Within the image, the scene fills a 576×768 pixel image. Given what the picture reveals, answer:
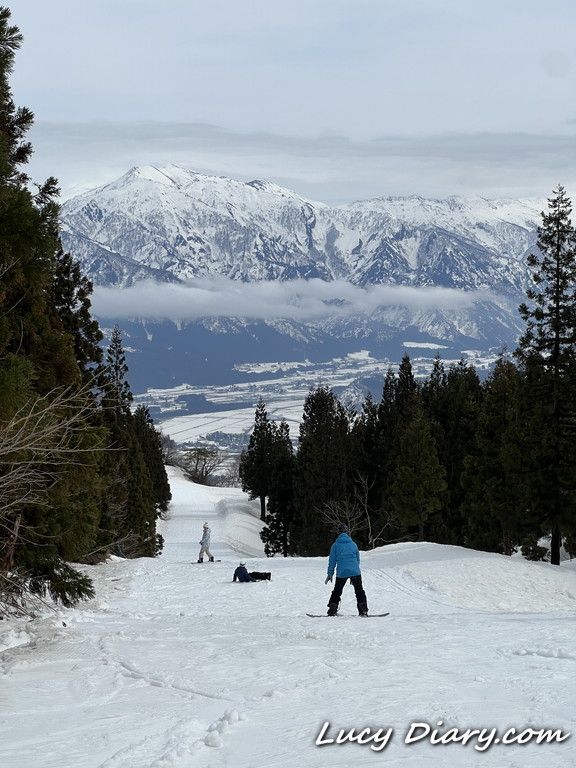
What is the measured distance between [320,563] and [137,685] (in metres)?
22.9

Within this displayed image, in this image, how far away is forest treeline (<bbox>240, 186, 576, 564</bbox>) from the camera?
3117 centimetres

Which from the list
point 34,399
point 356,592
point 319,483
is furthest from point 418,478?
point 34,399

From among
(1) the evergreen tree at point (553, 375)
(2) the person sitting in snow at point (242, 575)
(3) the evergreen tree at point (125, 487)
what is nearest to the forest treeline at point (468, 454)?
(1) the evergreen tree at point (553, 375)

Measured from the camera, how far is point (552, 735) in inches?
252

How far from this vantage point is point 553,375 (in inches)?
1239

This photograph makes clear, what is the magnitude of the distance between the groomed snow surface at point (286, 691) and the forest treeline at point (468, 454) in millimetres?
17507

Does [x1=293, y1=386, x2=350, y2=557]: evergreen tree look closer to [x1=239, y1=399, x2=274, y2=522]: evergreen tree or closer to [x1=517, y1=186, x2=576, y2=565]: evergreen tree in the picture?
Answer: [x1=239, y1=399, x2=274, y2=522]: evergreen tree

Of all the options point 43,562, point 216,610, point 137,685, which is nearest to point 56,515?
point 43,562

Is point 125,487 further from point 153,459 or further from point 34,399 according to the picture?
point 153,459

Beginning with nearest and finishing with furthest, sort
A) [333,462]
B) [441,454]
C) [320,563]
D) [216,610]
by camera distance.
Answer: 1. [216,610]
2. [320,563]
3. [441,454]
4. [333,462]

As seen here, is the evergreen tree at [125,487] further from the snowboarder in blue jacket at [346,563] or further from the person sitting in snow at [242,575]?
the snowboarder in blue jacket at [346,563]

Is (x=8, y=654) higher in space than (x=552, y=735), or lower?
lower

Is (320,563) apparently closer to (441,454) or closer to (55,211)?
(441,454)

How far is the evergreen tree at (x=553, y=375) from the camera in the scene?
30547 millimetres
